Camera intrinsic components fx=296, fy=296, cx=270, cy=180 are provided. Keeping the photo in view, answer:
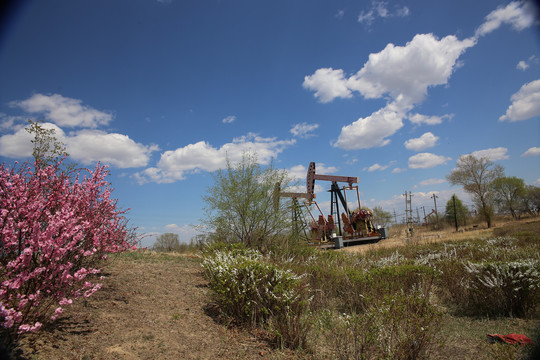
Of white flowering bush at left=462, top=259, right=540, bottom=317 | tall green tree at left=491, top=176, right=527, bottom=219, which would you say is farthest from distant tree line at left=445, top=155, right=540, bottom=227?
white flowering bush at left=462, top=259, right=540, bottom=317

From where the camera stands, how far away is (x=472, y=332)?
4941 mm

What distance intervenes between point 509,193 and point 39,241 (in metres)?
57.6

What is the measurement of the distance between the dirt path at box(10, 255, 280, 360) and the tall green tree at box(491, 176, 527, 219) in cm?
5209

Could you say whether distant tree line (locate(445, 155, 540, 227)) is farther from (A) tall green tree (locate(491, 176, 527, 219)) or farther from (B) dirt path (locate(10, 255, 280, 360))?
(B) dirt path (locate(10, 255, 280, 360))

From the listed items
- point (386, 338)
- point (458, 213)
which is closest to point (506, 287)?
point (386, 338)

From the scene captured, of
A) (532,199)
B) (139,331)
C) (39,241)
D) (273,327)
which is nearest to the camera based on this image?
(39,241)

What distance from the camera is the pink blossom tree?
2895mm

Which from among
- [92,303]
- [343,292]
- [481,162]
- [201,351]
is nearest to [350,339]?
[201,351]

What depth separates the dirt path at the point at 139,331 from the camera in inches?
126

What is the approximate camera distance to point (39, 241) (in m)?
2.92

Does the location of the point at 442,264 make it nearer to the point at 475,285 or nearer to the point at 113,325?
the point at 475,285

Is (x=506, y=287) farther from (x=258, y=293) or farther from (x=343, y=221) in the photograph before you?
(x=343, y=221)

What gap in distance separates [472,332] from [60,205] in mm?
6550

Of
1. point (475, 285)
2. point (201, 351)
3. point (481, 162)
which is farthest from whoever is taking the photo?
point (481, 162)
